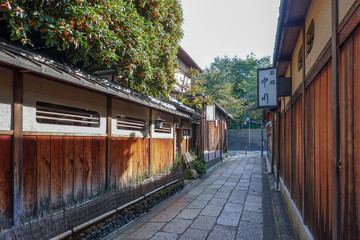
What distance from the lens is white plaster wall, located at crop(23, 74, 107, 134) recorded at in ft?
12.8

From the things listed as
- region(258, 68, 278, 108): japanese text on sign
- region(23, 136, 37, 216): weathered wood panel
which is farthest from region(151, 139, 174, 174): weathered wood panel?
region(23, 136, 37, 216): weathered wood panel

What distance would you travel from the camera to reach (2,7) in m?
3.27

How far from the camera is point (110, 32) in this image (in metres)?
4.72

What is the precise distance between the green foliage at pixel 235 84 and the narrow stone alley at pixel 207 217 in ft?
57.8

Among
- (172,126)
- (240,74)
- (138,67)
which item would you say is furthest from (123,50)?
(240,74)

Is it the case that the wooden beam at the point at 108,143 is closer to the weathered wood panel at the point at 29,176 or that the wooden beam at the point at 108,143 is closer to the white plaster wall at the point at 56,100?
the white plaster wall at the point at 56,100

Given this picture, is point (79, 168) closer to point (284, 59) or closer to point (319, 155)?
point (319, 155)

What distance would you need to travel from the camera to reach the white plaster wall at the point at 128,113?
640 centimetres

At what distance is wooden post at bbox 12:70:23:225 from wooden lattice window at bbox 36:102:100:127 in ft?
1.32

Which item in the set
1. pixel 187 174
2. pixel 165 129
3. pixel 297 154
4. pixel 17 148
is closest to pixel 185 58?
pixel 187 174

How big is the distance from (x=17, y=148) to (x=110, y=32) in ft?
8.76

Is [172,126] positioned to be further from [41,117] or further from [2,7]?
[2,7]

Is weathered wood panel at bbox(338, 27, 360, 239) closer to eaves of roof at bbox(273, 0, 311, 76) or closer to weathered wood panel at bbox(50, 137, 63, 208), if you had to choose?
eaves of roof at bbox(273, 0, 311, 76)

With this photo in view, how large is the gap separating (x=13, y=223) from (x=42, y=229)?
411mm
